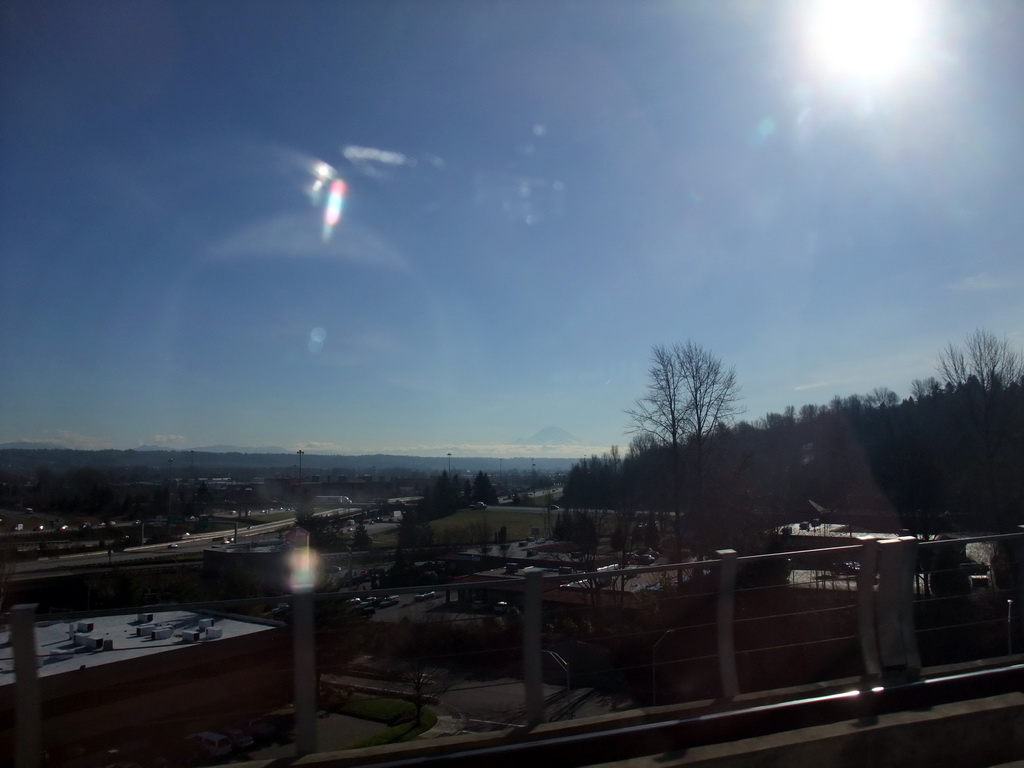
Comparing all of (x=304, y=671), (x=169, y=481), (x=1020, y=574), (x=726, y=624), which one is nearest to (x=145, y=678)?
(x=304, y=671)

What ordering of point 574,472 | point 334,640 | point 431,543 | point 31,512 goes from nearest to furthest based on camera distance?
point 334,640 < point 31,512 < point 431,543 < point 574,472

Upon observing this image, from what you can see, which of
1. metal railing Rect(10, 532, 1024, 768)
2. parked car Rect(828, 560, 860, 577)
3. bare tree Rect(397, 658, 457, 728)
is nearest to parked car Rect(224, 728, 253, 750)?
metal railing Rect(10, 532, 1024, 768)

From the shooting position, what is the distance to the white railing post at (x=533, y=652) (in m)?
3.52

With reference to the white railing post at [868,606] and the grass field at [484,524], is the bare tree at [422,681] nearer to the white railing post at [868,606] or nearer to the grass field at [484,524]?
the white railing post at [868,606]

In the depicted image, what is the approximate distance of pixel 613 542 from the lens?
907 inches

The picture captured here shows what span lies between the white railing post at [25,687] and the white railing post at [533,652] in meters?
2.22

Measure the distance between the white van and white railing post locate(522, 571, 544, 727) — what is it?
68.3 inches

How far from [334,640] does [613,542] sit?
19816 mm

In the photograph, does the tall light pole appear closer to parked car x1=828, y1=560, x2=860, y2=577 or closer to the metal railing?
the metal railing

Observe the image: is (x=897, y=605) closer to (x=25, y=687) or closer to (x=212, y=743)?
(x=212, y=743)

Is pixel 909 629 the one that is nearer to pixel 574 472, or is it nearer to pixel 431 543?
pixel 431 543

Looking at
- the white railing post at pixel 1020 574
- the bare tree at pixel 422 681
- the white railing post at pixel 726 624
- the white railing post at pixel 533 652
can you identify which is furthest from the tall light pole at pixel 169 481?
the white railing post at pixel 1020 574

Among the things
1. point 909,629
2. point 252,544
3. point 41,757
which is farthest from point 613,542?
point 41,757

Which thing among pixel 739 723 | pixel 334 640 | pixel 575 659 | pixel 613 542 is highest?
pixel 334 640
